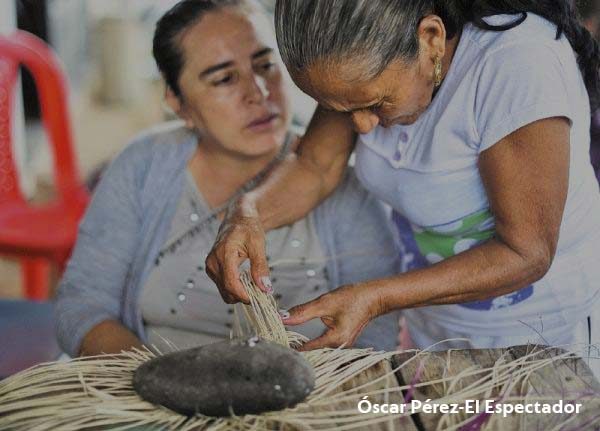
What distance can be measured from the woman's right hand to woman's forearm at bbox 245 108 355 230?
0.23 m

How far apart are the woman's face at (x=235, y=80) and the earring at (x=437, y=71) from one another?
71 cm

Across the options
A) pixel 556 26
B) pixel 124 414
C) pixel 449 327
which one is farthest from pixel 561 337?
pixel 124 414

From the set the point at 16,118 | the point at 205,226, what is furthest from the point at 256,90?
the point at 16,118

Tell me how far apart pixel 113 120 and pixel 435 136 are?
5.36m

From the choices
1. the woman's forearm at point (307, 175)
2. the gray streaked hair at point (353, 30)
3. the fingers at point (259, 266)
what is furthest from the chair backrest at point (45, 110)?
the gray streaked hair at point (353, 30)

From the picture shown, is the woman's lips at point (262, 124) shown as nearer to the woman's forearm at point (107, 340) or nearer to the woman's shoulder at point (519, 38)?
the woman's forearm at point (107, 340)

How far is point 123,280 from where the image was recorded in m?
2.24

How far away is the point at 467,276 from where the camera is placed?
1.53m

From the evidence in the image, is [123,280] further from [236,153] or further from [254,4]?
[254,4]

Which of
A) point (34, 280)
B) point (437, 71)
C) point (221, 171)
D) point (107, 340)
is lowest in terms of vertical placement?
point (34, 280)

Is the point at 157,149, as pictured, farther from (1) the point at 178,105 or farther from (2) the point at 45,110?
(2) the point at 45,110

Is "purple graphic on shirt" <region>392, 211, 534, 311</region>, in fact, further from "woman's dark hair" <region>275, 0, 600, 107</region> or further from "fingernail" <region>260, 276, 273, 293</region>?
"woman's dark hair" <region>275, 0, 600, 107</region>

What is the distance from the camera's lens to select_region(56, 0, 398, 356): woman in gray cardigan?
7.16 feet

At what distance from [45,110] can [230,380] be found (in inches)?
95.0
